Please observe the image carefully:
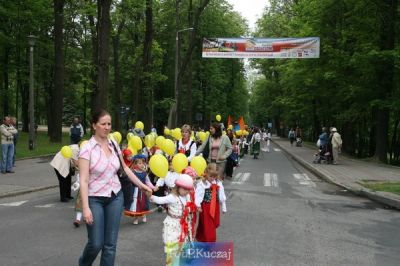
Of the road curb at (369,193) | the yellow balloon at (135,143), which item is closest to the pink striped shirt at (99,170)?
the yellow balloon at (135,143)

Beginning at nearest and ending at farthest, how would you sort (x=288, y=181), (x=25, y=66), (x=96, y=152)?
(x=96, y=152), (x=288, y=181), (x=25, y=66)

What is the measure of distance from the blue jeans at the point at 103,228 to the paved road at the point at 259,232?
1.59m

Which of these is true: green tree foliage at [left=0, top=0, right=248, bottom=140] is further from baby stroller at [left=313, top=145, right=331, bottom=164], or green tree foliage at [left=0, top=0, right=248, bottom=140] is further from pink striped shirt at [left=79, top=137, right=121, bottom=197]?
pink striped shirt at [left=79, top=137, right=121, bottom=197]

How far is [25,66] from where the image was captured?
136 ft

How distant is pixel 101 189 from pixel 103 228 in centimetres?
37

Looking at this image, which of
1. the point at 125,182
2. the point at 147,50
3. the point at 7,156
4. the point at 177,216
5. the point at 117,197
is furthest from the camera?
the point at 147,50

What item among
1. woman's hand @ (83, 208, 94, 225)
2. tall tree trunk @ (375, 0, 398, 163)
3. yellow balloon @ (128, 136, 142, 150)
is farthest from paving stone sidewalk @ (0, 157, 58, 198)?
tall tree trunk @ (375, 0, 398, 163)

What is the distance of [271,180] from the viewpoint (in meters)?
18.1

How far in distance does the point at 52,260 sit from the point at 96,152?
7.70ft

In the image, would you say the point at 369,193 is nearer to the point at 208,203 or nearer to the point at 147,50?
the point at 208,203

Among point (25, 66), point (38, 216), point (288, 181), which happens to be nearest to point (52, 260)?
point (38, 216)

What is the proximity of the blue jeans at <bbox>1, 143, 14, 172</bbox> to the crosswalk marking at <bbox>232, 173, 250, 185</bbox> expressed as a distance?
7.09m

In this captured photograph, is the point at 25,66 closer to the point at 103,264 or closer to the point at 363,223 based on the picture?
the point at 363,223

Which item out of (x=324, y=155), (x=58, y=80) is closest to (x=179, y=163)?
(x=324, y=155)
